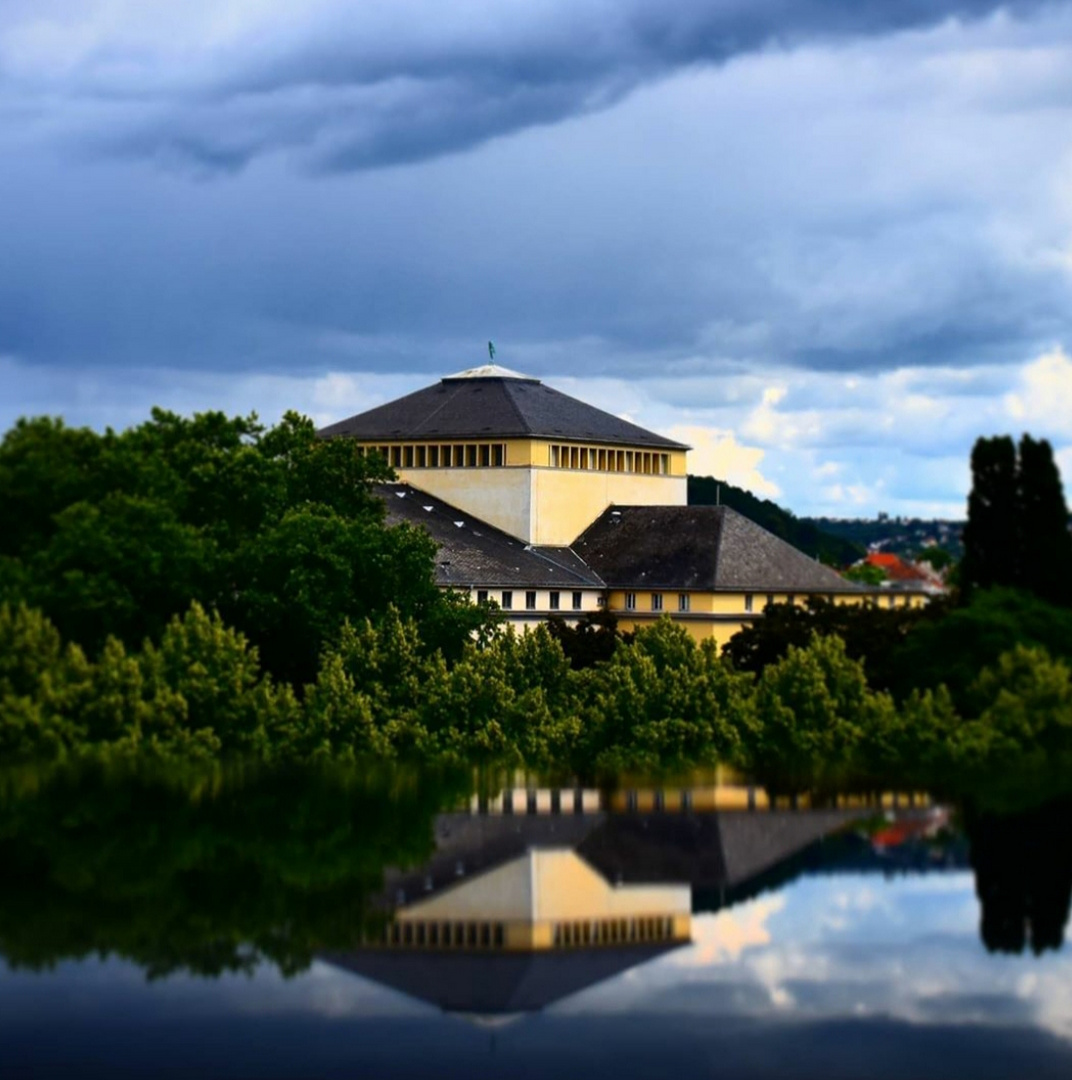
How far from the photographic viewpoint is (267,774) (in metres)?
43.7

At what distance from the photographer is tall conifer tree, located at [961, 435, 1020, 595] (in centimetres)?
4925

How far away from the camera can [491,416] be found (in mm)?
109875

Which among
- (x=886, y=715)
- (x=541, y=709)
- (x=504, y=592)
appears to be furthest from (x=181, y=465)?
(x=504, y=592)

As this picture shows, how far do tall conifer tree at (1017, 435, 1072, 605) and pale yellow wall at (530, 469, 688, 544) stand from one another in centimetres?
5924

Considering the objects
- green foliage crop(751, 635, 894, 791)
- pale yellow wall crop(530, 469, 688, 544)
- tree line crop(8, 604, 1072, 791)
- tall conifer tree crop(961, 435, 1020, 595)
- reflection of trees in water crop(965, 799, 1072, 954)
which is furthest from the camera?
pale yellow wall crop(530, 469, 688, 544)

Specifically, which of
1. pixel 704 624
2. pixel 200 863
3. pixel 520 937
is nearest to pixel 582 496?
pixel 704 624

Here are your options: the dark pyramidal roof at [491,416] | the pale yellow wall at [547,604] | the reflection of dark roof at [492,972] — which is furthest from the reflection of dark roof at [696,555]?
the reflection of dark roof at [492,972]

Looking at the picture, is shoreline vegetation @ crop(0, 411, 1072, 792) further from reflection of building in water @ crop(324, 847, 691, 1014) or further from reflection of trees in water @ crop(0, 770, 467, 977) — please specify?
reflection of building in water @ crop(324, 847, 691, 1014)

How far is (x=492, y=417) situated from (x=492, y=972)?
272 ft

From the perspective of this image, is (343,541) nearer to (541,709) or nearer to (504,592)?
(541,709)

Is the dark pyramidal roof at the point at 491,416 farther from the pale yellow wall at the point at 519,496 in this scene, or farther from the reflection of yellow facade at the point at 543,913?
the reflection of yellow facade at the point at 543,913

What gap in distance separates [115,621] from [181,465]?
412 inches

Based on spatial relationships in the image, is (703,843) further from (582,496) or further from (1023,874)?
(582,496)

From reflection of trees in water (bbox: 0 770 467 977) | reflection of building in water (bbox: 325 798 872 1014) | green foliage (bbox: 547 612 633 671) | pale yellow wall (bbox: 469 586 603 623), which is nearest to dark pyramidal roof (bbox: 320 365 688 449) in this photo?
Result: pale yellow wall (bbox: 469 586 603 623)
